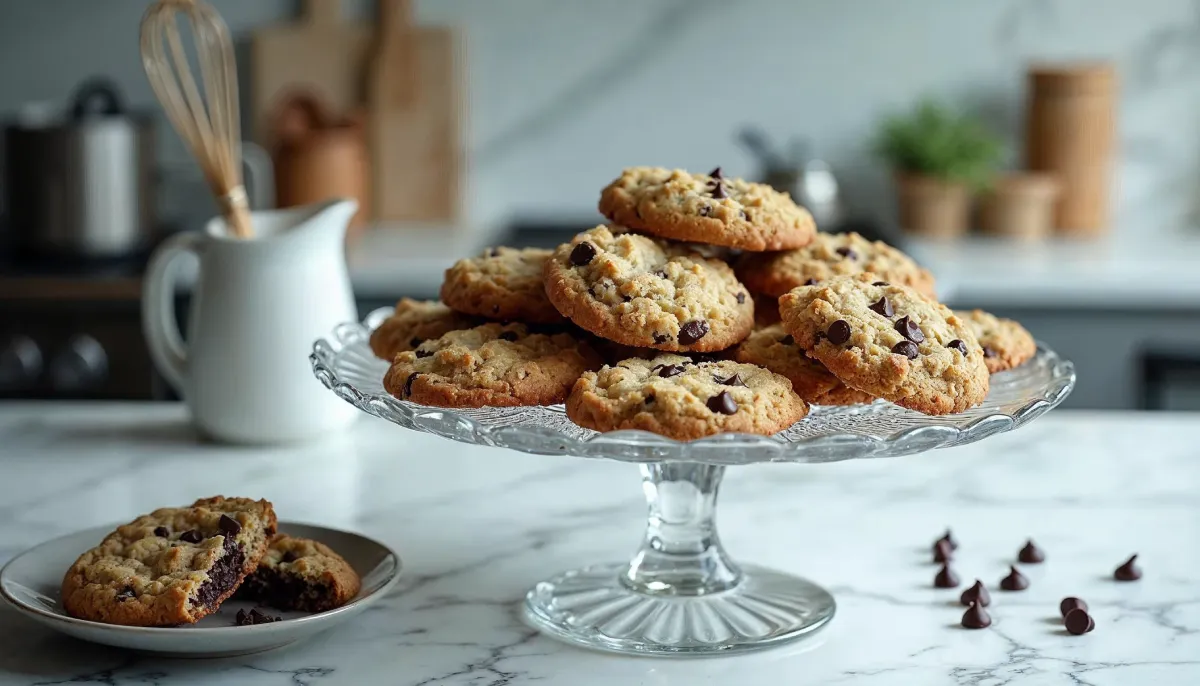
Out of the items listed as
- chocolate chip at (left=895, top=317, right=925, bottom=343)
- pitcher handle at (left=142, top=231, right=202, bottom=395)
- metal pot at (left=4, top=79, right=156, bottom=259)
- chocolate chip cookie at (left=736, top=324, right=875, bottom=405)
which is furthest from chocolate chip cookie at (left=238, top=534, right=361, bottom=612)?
metal pot at (left=4, top=79, right=156, bottom=259)

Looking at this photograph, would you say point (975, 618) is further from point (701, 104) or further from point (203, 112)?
point (701, 104)

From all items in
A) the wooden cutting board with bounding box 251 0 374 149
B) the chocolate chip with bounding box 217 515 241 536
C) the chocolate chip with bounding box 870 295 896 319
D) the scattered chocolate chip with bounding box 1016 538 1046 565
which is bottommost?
the scattered chocolate chip with bounding box 1016 538 1046 565

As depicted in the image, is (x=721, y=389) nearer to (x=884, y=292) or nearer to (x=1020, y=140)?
(x=884, y=292)

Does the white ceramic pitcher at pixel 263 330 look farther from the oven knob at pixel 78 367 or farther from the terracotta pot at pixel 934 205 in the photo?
the terracotta pot at pixel 934 205

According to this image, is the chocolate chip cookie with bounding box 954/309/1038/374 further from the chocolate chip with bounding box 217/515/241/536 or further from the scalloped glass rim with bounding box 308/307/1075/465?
the chocolate chip with bounding box 217/515/241/536

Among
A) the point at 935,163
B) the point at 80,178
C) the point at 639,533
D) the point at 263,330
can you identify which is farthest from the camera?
the point at 935,163

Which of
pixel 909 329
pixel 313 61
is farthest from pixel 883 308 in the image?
pixel 313 61
